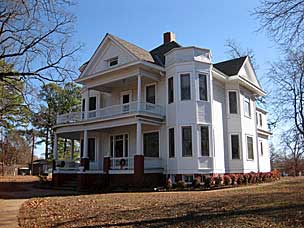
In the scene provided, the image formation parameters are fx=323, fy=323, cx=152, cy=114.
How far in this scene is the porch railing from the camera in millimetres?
21183

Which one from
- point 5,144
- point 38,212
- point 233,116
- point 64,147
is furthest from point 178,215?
point 5,144

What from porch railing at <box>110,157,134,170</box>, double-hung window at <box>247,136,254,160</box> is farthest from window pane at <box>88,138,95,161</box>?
double-hung window at <box>247,136,254,160</box>

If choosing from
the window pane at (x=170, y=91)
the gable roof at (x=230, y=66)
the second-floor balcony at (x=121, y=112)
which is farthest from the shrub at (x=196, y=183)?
the gable roof at (x=230, y=66)

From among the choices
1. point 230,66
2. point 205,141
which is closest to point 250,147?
point 205,141

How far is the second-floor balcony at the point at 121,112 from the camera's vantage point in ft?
68.5

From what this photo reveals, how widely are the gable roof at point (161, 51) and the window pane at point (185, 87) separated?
114 inches

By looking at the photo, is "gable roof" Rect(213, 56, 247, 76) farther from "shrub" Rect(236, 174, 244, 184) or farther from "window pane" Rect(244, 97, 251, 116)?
"shrub" Rect(236, 174, 244, 184)

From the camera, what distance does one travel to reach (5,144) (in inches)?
2041

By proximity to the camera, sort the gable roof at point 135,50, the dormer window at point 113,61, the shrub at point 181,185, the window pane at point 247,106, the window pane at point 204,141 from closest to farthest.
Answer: the shrub at point 181,185, the window pane at point 204,141, the gable roof at point 135,50, the dormer window at point 113,61, the window pane at point 247,106

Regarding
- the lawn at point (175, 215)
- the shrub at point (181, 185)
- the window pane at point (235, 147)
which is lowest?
the lawn at point (175, 215)

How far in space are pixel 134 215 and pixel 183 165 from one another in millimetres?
11355

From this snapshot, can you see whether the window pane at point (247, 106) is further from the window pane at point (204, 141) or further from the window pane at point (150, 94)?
the window pane at point (150, 94)

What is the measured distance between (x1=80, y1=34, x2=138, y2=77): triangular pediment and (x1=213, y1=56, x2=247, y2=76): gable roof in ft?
25.9

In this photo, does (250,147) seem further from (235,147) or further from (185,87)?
(185,87)
